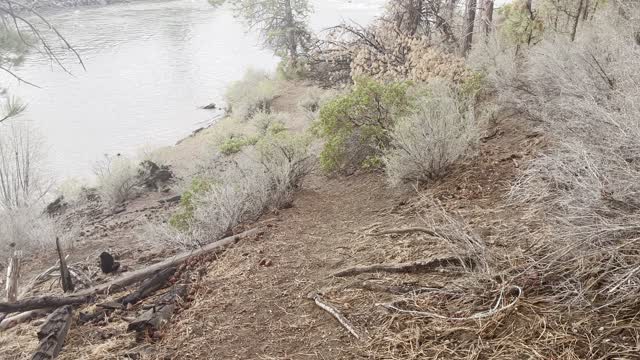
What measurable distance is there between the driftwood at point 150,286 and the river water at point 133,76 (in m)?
13.2

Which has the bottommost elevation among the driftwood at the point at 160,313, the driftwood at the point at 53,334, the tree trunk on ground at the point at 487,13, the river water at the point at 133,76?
the river water at the point at 133,76

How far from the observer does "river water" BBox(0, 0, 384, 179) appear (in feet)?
68.7

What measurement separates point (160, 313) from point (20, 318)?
77.2 inches

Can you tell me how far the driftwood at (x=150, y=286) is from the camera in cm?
532

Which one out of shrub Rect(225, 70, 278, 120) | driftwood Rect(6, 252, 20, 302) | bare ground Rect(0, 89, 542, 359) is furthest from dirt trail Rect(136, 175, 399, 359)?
shrub Rect(225, 70, 278, 120)

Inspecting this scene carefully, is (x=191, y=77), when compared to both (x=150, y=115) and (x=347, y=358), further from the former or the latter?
(x=347, y=358)

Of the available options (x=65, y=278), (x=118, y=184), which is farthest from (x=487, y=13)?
(x=65, y=278)

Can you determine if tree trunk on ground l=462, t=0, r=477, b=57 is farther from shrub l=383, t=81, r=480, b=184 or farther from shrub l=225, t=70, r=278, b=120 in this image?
shrub l=225, t=70, r=278, b=120

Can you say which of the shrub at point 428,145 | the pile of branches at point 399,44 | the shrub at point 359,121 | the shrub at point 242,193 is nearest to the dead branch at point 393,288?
the shrub at point 428,145

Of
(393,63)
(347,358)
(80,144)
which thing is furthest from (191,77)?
(347,358)

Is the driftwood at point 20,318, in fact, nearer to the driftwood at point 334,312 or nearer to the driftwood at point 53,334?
the driftwood at point 53,334

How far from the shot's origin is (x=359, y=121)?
27.6ft

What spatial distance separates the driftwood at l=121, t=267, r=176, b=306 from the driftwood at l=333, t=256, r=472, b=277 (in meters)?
2.31

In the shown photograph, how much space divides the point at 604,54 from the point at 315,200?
14.2 ft
